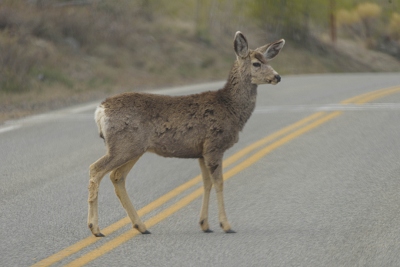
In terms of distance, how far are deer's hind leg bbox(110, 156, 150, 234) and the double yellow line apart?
9cm

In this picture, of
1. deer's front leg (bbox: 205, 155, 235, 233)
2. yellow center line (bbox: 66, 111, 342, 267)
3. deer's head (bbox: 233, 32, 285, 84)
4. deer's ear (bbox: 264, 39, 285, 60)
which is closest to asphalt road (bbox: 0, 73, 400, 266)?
yellow center line (bbox: 66, 111, 342, 267)

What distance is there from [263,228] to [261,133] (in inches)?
212

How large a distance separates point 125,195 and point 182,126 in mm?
831

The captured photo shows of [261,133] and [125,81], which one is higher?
[261,133]

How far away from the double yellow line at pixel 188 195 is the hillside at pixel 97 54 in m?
5.74

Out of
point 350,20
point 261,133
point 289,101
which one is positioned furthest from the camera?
point 350,20

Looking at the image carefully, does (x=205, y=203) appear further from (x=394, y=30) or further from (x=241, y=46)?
(x=394, y=30)

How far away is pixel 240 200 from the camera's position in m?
8.46

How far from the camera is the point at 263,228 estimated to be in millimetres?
7344

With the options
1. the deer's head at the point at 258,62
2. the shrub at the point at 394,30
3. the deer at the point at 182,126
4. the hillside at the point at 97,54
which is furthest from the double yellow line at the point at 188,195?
the shrub at the point at 394,30

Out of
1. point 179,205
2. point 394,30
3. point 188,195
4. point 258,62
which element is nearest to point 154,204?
point 179,205

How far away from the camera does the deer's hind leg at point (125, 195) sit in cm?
709

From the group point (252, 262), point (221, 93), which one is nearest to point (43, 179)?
point (221, 93)

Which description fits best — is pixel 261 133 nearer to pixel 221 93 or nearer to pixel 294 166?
pixel 294 166
